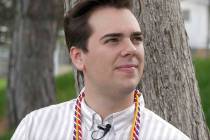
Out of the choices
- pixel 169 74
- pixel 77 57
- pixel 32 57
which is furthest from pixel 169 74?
pixel 32 57

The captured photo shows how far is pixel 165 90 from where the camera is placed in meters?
4.39

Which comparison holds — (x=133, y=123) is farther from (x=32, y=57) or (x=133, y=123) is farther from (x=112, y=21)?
(x=32, y=57)

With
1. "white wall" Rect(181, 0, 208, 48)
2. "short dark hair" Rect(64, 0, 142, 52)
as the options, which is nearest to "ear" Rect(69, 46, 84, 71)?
"short dark hair" Rect(64, 0, 142, 52)

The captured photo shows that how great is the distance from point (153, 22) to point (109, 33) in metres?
1.41

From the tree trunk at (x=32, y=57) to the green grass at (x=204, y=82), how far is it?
2905mm

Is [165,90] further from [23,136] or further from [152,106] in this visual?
[23,136]

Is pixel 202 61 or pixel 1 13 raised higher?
pixel 1 13

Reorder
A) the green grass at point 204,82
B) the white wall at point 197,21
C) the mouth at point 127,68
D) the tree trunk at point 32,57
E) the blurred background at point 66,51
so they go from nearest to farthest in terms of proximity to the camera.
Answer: the mouth at point 127,68
the green grass at point 204,82
the tree trunk at point 32,57
the blurred background at point 66,51
the white wall at point 197,21

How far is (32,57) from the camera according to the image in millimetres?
12992

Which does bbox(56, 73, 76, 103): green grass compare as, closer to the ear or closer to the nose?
the ear

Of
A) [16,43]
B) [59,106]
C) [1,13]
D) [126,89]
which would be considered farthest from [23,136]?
[1,13]

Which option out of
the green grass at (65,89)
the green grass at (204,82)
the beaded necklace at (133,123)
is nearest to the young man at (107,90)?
the beaded necklace at (133,123)

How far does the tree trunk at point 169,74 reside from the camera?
438 cm

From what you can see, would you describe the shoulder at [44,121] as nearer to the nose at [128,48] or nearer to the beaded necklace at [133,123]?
the beaded necklace at [133,123]
